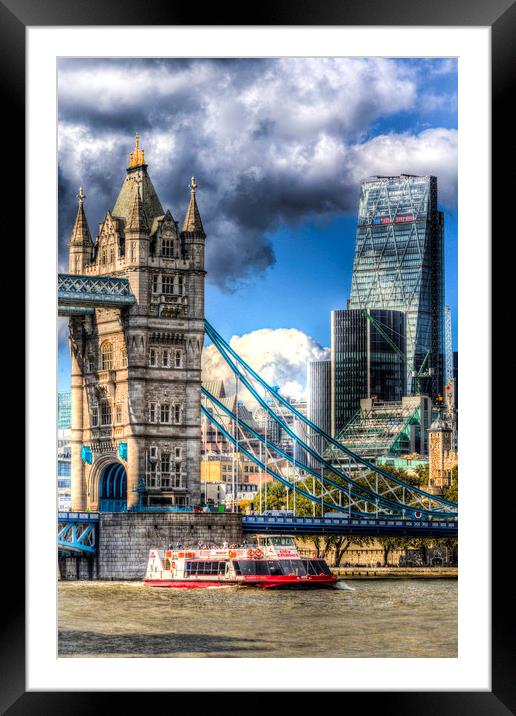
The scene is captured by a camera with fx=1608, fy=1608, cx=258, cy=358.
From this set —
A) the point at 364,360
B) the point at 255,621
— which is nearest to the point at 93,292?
the point at 255,621

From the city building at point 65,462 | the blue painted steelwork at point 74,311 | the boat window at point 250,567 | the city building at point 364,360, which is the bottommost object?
the boat window at point 250,567

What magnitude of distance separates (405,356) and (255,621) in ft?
68.3

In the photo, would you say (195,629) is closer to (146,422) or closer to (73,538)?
(73,538)

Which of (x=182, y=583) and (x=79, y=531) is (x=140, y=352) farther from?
(x=182, y=583)

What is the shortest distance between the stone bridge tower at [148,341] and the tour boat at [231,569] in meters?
2.31

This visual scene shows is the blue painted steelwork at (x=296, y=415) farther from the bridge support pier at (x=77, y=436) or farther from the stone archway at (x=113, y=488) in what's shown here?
the stone archway at (x=113, y=488)

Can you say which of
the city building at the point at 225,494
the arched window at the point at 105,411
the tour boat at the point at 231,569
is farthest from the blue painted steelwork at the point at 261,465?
the tour boat at the point at 231,569

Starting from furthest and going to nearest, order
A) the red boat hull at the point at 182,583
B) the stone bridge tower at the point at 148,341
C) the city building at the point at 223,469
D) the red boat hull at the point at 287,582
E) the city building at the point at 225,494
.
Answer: the city building at the point at 223,469, the city building at the point at 225,494, the stone bridge tower at the point at 148,341, the red boat hull at the point at 287,582, the red boat hull at the point at 182,583

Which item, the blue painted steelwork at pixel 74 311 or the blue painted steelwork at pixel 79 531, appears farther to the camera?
the blue painted steelwork at pixel 74 311

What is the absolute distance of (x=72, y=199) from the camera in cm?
2941

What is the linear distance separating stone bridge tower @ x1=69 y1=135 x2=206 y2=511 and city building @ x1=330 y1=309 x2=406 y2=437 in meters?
7.24

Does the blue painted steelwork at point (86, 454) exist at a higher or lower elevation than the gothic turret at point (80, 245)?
lower
